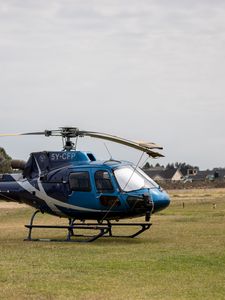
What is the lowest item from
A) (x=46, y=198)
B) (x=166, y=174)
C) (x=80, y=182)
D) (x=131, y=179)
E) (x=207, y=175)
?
(x=166, y=174)

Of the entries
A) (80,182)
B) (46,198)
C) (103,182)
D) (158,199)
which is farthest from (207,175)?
(103,182)

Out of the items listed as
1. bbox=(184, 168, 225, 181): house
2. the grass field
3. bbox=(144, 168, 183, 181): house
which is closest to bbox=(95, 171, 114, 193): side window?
the grass field

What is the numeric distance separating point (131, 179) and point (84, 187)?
4.58 ft

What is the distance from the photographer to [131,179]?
19.3 metres

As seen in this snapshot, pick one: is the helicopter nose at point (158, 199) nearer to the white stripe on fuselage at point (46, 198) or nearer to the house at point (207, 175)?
the white stripe on fuselage at point (46, 198)

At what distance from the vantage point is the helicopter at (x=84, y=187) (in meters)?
19.0

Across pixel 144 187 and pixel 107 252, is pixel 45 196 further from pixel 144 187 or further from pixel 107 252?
pixel 107 252

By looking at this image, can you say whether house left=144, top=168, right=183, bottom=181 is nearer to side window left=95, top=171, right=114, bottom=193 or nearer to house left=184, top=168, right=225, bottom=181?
house left=184, top=168, right=225, bottom=181

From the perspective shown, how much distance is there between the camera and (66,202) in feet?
66.0

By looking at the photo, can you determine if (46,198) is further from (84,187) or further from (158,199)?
(158,199)

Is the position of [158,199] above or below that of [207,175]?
above

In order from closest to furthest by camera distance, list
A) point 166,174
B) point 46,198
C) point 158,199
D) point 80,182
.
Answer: point 158,199
point 80,182
point 46,198
point 166,174

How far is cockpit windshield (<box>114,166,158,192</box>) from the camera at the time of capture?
19125 millimetres

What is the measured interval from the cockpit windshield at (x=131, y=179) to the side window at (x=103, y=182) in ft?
0.86
